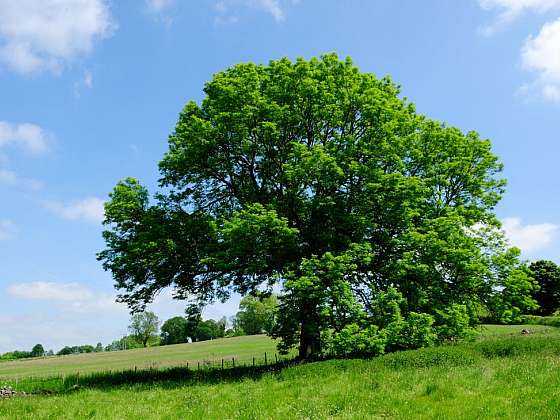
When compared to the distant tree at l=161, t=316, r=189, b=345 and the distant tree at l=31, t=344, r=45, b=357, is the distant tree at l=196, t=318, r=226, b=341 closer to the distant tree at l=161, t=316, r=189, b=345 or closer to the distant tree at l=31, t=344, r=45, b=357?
the distant tree at l=161, t=316, r=189, b=345

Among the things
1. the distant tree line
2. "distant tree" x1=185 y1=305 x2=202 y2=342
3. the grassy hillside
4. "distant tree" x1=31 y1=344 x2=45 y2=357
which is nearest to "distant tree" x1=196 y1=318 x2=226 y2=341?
the distant tree line

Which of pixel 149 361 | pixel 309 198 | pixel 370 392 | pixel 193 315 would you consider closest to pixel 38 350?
pixel 149 361

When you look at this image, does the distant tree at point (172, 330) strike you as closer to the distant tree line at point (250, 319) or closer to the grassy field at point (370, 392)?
the distant tree line at point (250, 319)

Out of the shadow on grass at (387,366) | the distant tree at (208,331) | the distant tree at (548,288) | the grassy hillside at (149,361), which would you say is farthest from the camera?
the distant tree at (208,331)

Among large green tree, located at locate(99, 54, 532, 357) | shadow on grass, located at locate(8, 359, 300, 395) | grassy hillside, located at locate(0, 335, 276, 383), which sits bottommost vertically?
grassy hillside, located at locate(0, 335, 276, 383)

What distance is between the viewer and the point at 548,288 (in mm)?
76750

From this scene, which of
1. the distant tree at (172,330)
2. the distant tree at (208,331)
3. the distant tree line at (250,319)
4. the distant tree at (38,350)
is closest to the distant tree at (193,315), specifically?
the distant tree line at (250,319)

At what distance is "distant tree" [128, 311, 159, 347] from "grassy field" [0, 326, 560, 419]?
521 feet

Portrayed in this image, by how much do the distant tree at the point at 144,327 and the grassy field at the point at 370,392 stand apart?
159 m

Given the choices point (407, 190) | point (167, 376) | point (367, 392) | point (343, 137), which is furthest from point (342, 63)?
point (167, 376)

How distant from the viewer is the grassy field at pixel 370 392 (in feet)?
44.7

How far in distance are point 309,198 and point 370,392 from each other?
14120mm

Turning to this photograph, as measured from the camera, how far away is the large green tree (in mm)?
26578

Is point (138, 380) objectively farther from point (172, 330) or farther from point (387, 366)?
point (172, 330)
